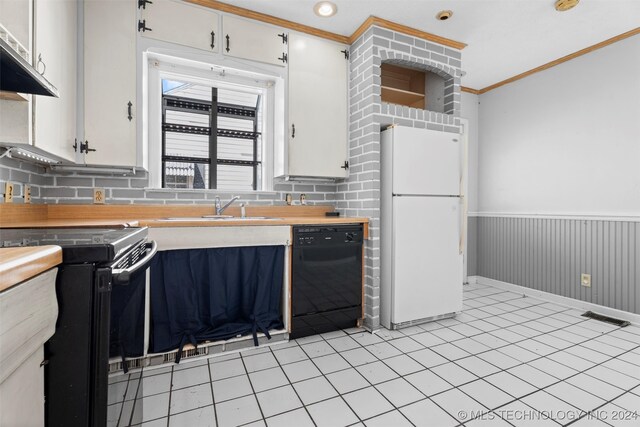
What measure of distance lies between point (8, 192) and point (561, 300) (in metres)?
4.88

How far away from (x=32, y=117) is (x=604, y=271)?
464 cm

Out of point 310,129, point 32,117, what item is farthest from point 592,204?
point 32,117

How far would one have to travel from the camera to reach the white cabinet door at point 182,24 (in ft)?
7.59

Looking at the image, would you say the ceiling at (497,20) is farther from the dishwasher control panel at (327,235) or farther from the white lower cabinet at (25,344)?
the white lower cabinet at (25,344)

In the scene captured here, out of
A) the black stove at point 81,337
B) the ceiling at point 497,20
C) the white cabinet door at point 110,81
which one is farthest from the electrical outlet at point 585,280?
the white cabinet door at point 110,81

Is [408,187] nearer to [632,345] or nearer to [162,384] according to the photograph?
[632,345]

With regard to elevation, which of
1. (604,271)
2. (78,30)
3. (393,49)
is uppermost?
(393,49)

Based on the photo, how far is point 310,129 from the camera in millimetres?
2855

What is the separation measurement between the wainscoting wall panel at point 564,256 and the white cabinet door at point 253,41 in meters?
3.40

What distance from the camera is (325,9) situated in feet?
8.42

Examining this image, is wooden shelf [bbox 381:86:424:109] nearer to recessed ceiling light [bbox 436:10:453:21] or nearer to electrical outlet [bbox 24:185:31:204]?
recessed ceiling light [bbox 436:10:453:21]

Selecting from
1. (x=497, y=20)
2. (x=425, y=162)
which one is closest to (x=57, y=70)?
(x=425, y=162)

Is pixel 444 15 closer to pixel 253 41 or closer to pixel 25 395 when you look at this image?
pixel 253 41

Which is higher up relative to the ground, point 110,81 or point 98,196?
point 110,81
